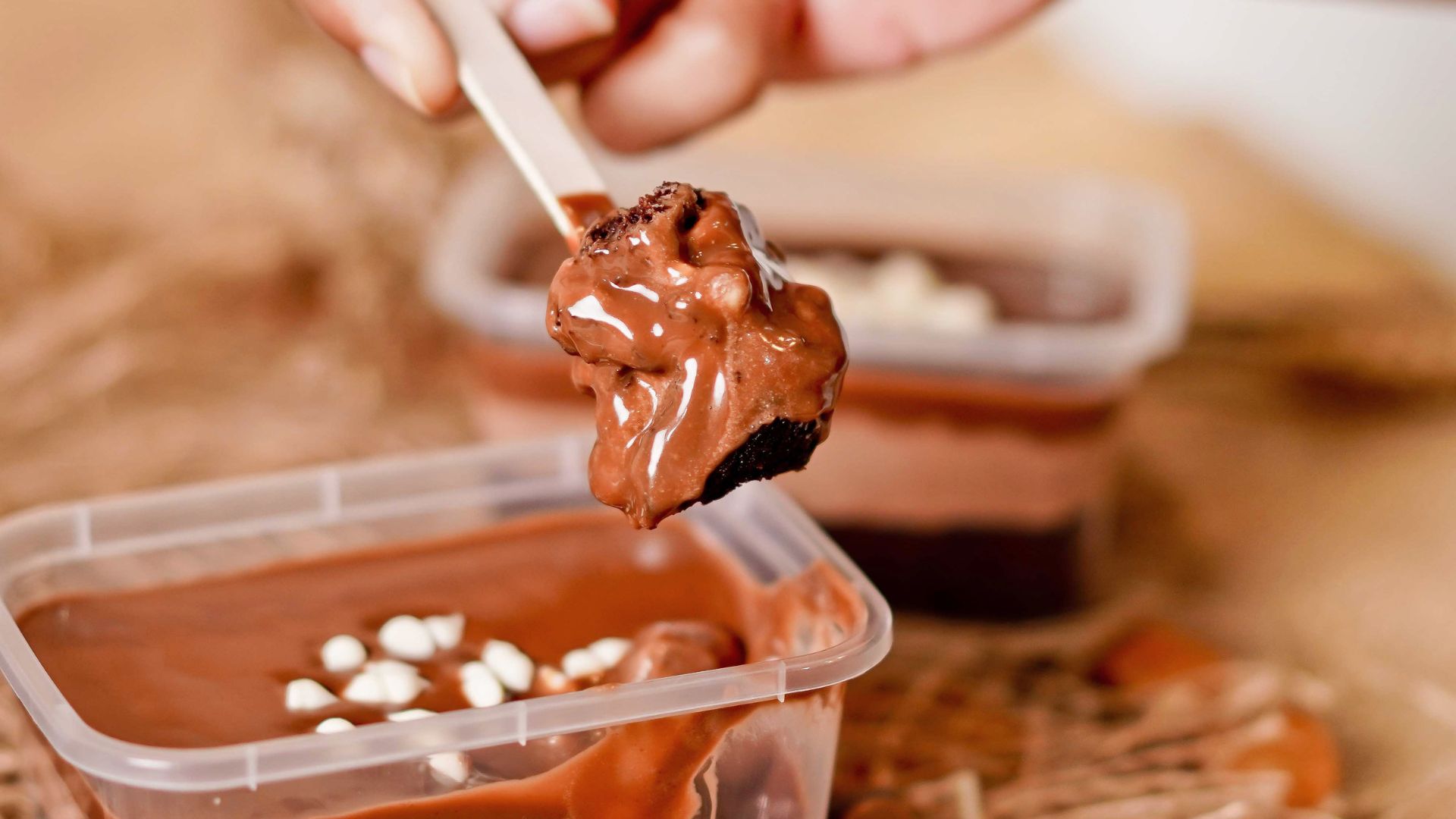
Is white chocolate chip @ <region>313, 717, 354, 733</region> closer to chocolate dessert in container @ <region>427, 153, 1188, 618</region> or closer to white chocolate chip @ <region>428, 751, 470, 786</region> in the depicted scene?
white chocolate chip @ <region>428, 751, 470, 786</region>

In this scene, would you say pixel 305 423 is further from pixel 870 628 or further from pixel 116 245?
pixel 870 628

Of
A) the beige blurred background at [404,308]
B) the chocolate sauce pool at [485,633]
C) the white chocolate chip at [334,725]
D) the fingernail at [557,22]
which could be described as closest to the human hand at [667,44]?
the fingernail at [557,22]

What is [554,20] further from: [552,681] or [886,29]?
[552,681]

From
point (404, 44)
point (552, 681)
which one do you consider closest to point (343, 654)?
point (552, 681)

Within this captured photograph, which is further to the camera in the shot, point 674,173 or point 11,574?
point 674,173

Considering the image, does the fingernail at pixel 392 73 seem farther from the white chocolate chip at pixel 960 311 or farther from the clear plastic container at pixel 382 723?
the white chocolate chip at pixel 960 311

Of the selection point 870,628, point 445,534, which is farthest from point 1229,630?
point 445,534
